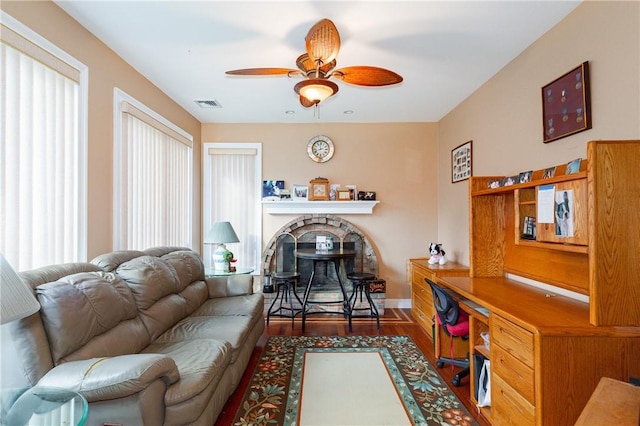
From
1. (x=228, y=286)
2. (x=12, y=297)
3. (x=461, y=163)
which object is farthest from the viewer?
(x=461, y=163)

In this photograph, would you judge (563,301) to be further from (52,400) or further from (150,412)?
(52,400)

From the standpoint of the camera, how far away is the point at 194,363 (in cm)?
183

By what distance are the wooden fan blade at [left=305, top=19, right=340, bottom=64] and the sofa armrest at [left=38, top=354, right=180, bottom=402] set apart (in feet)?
6.55

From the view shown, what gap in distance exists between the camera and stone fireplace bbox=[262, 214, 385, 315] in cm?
449

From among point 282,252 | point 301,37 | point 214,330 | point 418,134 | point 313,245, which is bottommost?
point 214,330

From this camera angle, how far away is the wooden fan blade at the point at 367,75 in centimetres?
208

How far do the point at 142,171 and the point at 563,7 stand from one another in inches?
146

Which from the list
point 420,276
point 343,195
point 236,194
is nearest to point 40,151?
point 236,194

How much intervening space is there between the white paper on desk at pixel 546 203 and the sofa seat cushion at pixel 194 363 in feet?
7.41

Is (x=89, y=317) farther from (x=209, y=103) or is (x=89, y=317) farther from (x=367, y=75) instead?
(x=209, y=103)

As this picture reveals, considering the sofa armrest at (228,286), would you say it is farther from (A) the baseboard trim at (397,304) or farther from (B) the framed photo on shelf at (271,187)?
(A) the baseboard trim at (397,304)

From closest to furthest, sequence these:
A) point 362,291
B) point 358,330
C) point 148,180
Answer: point 148,180 < point 358,330 < point 362,291

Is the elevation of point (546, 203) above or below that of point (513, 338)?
above

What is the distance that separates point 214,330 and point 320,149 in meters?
3.02
